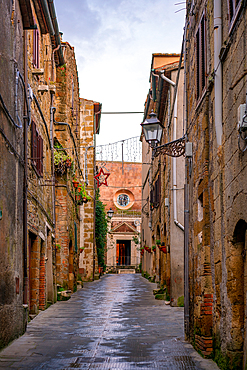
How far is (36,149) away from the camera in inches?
413

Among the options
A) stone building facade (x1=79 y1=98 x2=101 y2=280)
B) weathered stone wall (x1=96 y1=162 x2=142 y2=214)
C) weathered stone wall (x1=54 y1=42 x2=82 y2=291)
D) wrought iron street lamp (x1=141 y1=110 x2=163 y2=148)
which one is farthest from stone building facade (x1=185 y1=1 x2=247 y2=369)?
weathered stone wall (x1=96 y1=162 x2=142 y2=214)

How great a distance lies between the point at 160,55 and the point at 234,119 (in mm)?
14364

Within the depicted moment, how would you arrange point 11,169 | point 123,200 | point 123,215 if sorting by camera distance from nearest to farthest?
1. point 11,169
2. point 123,215
3. point 123,200

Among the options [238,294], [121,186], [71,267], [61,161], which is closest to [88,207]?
[71,267]

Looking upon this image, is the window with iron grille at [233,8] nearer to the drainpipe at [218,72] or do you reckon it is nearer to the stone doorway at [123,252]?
the drainpipe at [218,72]

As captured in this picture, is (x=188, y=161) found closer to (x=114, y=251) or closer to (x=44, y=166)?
(x=44, y=166)

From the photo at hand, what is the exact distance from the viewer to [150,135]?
8.93m

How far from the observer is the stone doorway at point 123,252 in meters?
40.2

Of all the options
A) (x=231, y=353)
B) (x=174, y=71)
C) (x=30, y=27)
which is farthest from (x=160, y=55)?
(x=231, y=353)

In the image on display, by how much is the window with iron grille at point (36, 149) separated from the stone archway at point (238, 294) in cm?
562

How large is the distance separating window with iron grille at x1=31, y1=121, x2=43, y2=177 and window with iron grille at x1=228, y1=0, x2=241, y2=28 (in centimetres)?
541

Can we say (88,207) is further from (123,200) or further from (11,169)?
(123,200)

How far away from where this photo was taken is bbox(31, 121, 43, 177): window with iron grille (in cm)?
1003

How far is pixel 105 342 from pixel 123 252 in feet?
111
